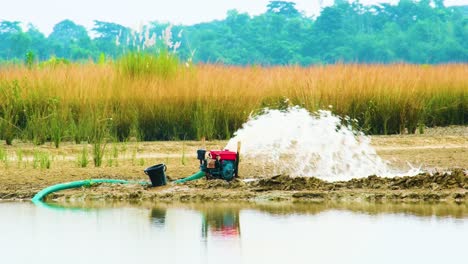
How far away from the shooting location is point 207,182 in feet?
38.1

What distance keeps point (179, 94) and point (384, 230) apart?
8.24 meters

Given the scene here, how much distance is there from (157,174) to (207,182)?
50 centimetres

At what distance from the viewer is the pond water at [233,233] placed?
7910 millimetres

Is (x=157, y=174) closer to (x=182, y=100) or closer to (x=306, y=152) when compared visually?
(x=306, y=152)

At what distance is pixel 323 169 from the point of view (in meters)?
13.1

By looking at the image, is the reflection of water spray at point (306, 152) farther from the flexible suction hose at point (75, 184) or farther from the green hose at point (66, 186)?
the green hose at point (66, 186)

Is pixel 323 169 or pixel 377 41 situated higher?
pixel 377 41

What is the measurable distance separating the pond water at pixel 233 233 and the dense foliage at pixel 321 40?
47.0m

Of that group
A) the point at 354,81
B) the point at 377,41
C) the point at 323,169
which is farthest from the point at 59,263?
the point at 377,41

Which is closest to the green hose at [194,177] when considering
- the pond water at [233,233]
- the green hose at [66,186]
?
the green hose at [66,186]

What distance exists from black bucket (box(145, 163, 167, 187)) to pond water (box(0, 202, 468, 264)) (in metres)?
0.73

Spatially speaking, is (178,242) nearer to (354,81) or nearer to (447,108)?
(354,81)

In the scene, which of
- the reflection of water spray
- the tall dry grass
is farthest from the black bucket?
the tall dry grass

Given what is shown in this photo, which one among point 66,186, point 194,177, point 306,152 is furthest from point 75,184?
point 306,152
